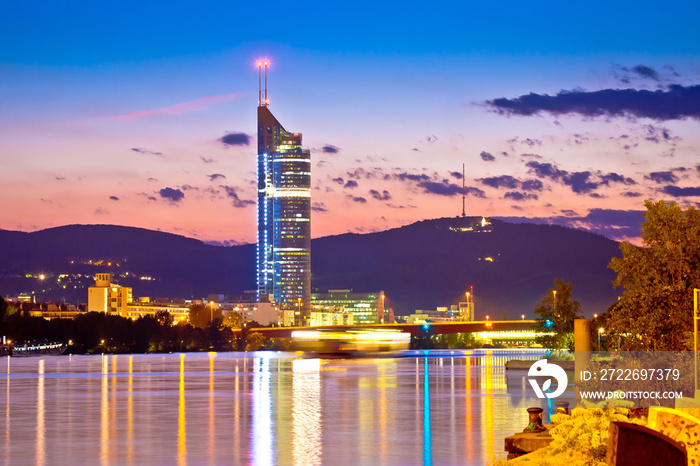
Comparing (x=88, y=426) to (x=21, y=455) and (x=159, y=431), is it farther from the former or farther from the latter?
(x=21, y=455)

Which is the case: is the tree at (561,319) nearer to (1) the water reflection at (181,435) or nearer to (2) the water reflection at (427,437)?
(2) the water reflection at (427,437)

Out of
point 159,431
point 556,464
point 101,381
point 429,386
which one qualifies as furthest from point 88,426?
point 101,381

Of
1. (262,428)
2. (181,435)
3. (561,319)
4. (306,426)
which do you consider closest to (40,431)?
(181,435)

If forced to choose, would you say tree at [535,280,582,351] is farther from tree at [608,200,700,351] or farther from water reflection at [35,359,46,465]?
tree at [608,200,700,351]

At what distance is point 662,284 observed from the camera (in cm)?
2834

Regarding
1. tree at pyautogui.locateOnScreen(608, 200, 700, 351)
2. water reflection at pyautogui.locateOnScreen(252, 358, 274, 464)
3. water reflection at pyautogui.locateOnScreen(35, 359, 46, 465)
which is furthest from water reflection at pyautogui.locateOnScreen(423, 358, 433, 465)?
water reflection at pyautogui.locateOnScreen(35, 359, 46, 465)

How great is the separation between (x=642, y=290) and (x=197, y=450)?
1343cm

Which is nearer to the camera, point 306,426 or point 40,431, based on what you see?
point 40,431

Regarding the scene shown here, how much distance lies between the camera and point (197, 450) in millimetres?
23094

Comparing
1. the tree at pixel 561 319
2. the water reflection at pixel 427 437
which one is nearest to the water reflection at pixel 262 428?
the water reflection at pixel 427 437

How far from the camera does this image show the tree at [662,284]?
28.0m

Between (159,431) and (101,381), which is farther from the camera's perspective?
(101,381)

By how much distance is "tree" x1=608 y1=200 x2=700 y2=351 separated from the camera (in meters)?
28.0

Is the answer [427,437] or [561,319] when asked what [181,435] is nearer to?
[427,437]
